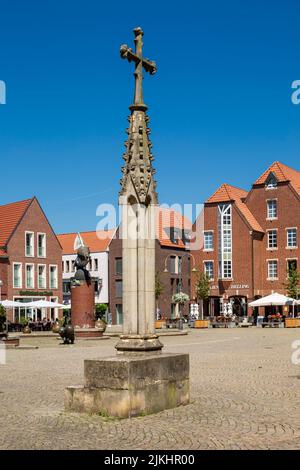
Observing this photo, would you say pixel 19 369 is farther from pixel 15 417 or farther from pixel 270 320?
pixel 270 320

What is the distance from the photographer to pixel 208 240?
234 ft

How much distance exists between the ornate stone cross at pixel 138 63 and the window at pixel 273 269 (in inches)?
2269

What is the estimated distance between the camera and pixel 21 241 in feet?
211

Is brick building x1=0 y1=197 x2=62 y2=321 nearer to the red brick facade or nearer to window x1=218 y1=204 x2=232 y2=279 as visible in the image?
the red brick facade

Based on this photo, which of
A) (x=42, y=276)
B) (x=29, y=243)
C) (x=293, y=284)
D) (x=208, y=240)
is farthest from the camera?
(x=208, y=240)

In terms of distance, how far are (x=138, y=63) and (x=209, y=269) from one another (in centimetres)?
5899

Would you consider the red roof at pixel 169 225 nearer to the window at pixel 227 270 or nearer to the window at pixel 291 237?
the window at pixel 227 270

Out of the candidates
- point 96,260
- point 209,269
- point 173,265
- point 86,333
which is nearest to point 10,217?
point 96,260

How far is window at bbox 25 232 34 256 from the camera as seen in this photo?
6494cm

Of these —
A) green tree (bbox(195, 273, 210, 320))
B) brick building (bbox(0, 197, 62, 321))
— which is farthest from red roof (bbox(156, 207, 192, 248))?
brick building (bbox(0, 197, 62, 321))

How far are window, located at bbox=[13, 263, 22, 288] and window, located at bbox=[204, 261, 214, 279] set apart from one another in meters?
18.8

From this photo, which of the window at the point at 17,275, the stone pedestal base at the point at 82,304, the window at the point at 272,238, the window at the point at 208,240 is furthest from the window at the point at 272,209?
the stone pedestal base at the point at 82,304

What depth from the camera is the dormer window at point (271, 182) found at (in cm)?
6931

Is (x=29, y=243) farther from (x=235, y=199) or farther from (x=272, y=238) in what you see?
(x=272, y=238)
